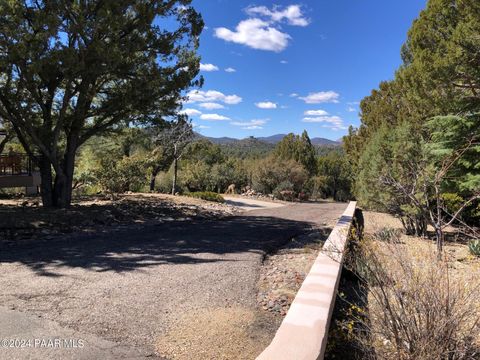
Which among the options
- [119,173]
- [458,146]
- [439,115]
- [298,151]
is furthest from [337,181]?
[458,146]

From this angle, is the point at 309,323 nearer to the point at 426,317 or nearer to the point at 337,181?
the point at 426,317

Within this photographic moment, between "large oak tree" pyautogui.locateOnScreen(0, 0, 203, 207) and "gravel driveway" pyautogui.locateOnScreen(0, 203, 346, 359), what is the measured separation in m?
4.62

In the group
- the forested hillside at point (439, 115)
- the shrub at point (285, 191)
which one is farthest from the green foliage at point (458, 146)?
the shrub at point (285, 191)

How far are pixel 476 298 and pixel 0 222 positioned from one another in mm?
9278

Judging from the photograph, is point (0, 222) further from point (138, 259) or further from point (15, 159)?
point (15, 159)

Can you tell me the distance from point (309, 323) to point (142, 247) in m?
5.00

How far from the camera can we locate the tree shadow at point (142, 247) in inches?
231

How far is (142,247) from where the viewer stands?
284 inches

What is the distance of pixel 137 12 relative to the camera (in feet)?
35.0

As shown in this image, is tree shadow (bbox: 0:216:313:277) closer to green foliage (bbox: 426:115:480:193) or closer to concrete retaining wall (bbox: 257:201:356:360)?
concrete retaining wall (bbox: 257:201:356:360)

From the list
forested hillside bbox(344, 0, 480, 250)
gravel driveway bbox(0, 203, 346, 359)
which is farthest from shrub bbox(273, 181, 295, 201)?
gravel driveway bbox(0, 203, 346, 359)

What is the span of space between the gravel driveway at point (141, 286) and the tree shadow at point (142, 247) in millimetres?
18

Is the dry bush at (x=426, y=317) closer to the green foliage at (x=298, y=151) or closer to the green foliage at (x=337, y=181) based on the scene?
the green foliage at (x=298, y=151)

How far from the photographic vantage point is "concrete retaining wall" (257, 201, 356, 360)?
2469 mm
